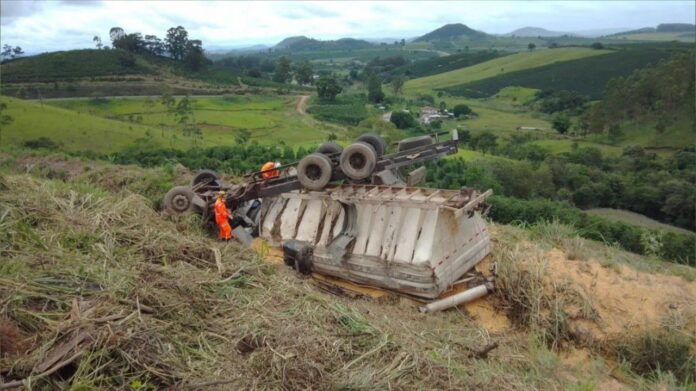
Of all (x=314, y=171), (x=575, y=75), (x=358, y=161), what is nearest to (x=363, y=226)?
(x=358, y=161)

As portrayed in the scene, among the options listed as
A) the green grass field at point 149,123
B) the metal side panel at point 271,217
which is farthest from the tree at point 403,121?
the metal side panel at point 271,217

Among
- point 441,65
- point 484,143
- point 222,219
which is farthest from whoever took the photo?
point 441,65

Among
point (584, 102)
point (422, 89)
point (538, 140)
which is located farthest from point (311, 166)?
point (422, 89)

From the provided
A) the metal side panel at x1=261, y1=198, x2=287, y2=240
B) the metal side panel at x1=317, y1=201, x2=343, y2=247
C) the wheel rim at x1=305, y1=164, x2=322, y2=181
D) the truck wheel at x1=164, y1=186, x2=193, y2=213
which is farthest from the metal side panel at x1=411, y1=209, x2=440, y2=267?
the truck wheel at x1=164, y1=186, x2=193, y2=213

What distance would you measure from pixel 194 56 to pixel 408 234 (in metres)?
75.9

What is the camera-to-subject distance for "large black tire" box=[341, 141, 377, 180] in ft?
26.7

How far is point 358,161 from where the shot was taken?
8.28m

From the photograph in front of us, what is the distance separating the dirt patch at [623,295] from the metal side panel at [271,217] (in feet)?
14.3

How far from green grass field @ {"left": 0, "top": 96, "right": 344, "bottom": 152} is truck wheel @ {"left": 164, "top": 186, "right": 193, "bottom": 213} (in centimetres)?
2082

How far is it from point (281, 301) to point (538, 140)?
5162 cm

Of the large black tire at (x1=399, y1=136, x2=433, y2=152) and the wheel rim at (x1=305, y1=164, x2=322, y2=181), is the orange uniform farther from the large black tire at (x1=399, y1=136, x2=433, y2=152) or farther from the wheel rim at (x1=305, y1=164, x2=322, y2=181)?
the large black tire at (x1=399, y1=136, x2=433, y2=152)

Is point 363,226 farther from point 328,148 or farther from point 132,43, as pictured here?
point 132,43

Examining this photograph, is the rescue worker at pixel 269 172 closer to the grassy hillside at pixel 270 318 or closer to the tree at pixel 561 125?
the grassy hillside at pixel 270 318

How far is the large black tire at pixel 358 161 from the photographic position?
8.13 meters
